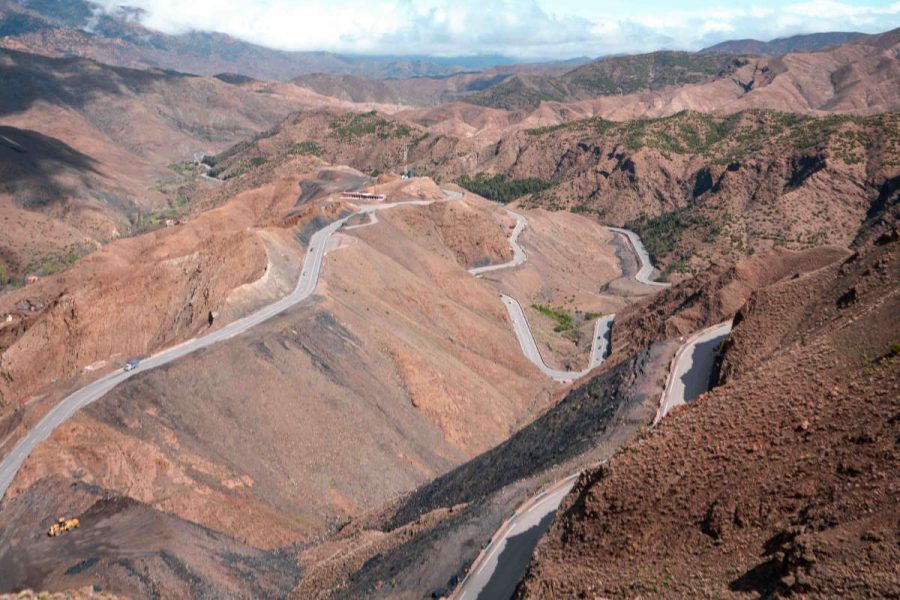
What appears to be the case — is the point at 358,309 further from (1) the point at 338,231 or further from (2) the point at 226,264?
(1) the point at 338,231

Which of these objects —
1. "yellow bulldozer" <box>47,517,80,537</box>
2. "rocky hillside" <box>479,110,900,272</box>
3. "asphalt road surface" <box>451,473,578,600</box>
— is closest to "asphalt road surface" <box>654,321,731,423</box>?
"asphalt road surface" <box>451,473,578,600</box>

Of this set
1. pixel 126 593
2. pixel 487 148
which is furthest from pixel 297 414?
pixel 487 148

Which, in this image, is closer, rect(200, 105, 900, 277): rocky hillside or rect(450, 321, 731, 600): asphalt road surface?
rect(450, 321, 731, 600): asphalt road surface

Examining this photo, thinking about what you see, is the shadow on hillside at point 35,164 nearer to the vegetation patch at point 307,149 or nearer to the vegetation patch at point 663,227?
the vegetation patch at point 307,149

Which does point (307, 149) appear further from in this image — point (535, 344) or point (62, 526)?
point (62, 526)

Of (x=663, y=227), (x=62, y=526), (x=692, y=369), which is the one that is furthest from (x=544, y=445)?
(x=663, y=227)

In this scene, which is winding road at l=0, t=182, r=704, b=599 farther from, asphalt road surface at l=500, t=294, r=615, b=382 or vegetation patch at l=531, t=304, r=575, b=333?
vegetation patch at l=531, t=304, r=575, b=333

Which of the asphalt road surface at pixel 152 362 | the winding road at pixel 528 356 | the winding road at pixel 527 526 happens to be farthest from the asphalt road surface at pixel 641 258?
the winding road at pixel 527 526
